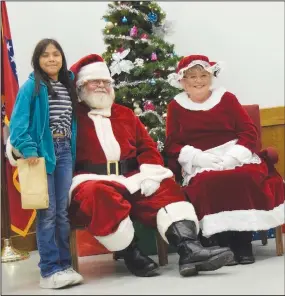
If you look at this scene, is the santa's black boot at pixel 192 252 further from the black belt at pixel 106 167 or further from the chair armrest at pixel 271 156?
the chair armrest at pixel 271 156

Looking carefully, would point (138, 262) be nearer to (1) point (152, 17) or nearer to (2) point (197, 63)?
(2) point (197, 63)

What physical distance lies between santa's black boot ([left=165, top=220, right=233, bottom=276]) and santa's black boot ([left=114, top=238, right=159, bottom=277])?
170 millimetres

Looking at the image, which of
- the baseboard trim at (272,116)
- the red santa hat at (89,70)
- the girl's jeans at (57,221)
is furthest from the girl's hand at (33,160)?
the baseboard trim at (272,116)

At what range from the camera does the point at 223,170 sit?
2.89m

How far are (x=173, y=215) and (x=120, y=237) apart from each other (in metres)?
0.30

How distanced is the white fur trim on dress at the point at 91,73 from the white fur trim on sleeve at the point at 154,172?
0.58 meters

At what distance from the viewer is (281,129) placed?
449 cm

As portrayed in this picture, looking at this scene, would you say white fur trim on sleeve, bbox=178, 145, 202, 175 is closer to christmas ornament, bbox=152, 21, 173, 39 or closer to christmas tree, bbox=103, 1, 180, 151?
christmas tree, bbox=103, 1, 180, 151

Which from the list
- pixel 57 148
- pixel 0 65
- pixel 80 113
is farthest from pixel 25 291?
pixel 0 65

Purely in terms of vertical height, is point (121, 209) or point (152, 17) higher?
point (152, 17)

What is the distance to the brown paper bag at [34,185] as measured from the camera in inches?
96.7

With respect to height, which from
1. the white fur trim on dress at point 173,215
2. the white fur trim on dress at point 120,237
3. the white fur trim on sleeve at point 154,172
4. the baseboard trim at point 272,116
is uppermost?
the baseboard trim at point 272,116

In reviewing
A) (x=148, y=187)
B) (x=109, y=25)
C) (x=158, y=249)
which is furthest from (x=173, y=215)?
(x=109, y=25)

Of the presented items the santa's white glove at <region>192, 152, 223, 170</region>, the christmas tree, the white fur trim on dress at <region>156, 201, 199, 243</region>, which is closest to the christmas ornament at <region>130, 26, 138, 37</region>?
the christmas tree
